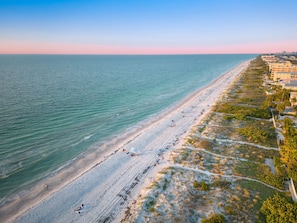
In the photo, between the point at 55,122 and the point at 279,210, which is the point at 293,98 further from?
the point at 55,122

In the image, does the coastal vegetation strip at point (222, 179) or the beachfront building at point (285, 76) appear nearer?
the coastal vegetation strip at point (222, 179)

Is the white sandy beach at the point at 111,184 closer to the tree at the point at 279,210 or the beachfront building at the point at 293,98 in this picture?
the tree at the point at 279,210

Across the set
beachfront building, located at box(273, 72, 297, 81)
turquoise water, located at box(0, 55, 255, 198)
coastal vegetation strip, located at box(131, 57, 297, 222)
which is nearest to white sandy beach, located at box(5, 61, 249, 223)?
coastal vegetation strip, located at box(131, 57, 297, 222)

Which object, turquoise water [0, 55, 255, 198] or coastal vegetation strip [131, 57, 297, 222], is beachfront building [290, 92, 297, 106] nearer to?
coastal vegetation strip [131, 57, 297, 222]

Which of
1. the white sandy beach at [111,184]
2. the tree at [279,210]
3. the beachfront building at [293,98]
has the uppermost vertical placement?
the beachfront building at [293,98]

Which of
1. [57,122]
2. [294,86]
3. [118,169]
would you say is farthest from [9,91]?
[294,86]

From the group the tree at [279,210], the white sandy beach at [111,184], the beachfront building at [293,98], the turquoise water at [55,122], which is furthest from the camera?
the beachfront building at [293,98]

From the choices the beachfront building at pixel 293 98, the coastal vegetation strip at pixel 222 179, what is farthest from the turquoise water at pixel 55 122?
the beachfront building at pixel 293 98

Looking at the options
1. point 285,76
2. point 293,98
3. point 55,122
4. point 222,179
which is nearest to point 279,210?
point 222,179

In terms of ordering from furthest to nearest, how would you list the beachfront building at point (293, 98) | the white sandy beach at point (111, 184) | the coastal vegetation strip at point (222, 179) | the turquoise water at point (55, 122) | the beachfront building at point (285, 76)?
the beachfront building at point (285, 76) → the beachfront building at point (293, 98) → the turquoise water at point (55, 122) → the white sandy beach at point (111, 184) → the coastal vegetation strip at point (222, 179)
